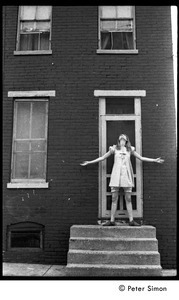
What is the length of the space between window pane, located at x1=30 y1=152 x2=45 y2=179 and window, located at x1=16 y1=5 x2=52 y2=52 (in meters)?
2.67

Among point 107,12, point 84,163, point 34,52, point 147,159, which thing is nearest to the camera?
point 147,159

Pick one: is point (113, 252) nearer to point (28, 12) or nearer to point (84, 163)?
point (84, 163)

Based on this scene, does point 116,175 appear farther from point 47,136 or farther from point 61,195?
point 47,136

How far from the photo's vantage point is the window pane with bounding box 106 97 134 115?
7.66m

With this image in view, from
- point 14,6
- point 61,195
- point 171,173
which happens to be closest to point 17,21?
point 14,6

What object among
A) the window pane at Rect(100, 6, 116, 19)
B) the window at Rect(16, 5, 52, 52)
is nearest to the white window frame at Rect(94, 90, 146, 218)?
the window at Rect(16, 5, 52, 52)

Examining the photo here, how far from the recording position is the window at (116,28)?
8000 mm

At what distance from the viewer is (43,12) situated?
823cm

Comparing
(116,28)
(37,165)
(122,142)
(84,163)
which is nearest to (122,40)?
(116,28)

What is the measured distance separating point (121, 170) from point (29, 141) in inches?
91.7

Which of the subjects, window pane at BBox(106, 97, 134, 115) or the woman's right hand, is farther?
window pane at BBox(106, 97, 134, 115)

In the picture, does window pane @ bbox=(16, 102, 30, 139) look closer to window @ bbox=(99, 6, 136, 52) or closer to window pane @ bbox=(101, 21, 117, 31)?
window @ bbox=(99, 6, 136, 52)

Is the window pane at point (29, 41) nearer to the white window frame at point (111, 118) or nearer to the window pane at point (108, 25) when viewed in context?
the window pane at point (108, 25)

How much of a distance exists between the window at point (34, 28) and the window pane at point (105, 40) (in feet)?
4.39
